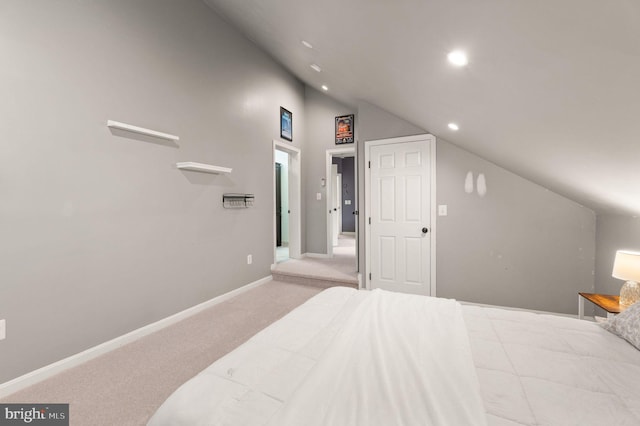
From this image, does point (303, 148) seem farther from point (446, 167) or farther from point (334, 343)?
point (334, 343)

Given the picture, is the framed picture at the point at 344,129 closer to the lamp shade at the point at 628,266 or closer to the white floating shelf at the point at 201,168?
the white floating shelf at the point at 201,168

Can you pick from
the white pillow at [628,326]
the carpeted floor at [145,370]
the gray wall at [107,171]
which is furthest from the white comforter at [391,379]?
the gray wall at [107,171]

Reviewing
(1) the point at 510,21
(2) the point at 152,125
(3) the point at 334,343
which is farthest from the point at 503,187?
(2) the point at 152,125

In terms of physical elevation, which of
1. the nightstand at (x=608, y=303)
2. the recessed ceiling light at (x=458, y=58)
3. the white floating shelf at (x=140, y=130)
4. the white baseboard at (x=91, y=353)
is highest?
the recessed ceiling light at (x=458, y=58)

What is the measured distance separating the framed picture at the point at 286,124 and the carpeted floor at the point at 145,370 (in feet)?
9.48

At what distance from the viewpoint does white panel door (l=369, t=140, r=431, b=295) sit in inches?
133

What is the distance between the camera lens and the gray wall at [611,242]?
2.19 m

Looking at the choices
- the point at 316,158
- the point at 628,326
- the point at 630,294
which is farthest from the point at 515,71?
the point at 316,158

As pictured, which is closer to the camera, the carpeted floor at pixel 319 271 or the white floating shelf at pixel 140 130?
the white floating shelf at pixel 140 130

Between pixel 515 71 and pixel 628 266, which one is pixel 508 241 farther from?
pixel 515 71

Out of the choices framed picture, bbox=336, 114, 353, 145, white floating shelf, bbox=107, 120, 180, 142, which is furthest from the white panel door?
white floating shelf, bbox=107, 120, 180, 142

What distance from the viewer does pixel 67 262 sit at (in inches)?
78.9

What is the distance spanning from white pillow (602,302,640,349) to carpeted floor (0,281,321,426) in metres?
2.47

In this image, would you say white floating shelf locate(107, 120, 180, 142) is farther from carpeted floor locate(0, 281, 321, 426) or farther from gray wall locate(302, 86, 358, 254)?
gray wall locate(302, 86, 358, 254)
